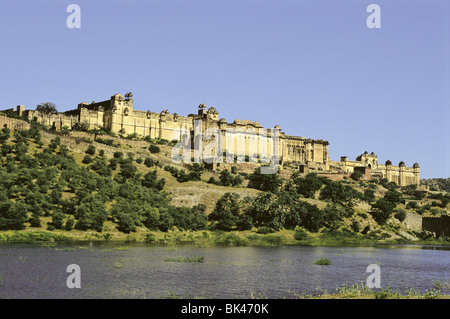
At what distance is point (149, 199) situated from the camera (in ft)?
222

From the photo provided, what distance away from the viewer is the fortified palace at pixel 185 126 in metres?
107

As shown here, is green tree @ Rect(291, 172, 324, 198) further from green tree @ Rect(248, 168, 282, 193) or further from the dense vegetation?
the dense vegetation

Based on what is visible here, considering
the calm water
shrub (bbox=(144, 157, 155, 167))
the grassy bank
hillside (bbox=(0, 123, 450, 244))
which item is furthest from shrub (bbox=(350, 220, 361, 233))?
shrub (bbox=(144, 157, 155, 167))

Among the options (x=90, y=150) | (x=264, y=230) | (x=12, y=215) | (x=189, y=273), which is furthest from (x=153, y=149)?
(x=189, y=273)

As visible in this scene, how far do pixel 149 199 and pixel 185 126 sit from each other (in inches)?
2189

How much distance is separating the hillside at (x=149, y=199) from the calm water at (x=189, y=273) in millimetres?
9084

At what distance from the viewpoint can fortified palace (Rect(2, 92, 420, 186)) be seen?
106631 millimetres

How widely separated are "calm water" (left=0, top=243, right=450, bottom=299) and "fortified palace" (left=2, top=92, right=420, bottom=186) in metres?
46.4

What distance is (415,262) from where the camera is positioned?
46562 mm

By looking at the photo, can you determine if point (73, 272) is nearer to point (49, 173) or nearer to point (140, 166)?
point (49, 173)

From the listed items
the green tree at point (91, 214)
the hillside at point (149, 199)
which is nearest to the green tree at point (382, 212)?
the hillside at point (149, 199)

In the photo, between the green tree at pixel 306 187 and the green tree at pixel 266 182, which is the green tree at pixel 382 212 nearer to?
the green tree at pixel 306 187

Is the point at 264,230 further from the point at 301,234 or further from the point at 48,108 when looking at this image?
the point at 48,108
